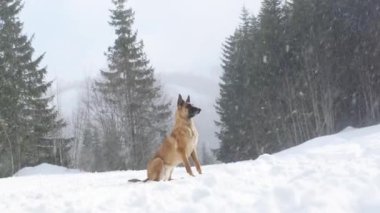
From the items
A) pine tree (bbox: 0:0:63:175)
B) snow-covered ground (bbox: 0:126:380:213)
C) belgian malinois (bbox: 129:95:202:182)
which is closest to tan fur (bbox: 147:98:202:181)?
belgian malinois (bbox: 129:95:202:182)

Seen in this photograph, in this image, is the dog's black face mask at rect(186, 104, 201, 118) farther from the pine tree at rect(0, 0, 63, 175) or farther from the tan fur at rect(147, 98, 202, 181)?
the pine tree at rect(0, 0, 63, 175)

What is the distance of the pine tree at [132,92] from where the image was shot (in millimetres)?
42156

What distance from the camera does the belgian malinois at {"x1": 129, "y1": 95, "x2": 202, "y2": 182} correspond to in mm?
10062

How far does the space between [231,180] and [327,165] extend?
1721 mm

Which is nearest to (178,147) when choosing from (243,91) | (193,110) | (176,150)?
(176,150)

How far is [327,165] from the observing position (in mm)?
8719

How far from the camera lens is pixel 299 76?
134 ft

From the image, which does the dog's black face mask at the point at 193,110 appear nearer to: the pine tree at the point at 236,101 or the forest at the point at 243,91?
the forest at the point at 243,91

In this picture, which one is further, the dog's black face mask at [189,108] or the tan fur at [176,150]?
the dog's black face mask at [189,108]

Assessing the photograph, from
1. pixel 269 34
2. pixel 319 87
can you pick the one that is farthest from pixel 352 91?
pixel 269 34

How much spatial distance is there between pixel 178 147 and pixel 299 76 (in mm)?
31927

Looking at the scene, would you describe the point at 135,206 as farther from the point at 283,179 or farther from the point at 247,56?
the point at 247,56

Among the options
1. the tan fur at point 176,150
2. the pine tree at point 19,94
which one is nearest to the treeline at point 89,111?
the pine tree at point 19,94

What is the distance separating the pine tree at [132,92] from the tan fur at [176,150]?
31.8 meters
